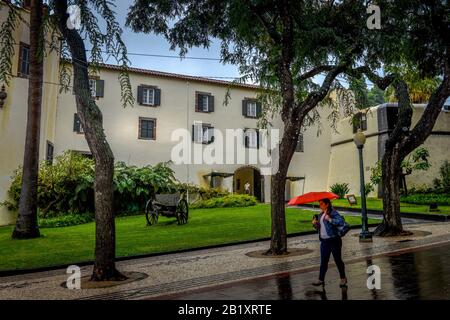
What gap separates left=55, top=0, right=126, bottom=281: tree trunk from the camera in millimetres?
8336

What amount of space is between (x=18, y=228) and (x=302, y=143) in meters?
25.4

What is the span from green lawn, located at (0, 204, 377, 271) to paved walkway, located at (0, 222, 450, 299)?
2.91 feet

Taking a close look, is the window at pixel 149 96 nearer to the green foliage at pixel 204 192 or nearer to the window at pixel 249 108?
the green foliage at pixel 204 192

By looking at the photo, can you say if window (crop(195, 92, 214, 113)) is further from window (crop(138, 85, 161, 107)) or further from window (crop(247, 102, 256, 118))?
window (crop(247, 102, 256, 118))

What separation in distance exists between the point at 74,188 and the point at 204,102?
1375 cm

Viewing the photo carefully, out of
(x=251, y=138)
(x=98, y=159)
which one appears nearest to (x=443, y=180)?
(x=251, y=138)

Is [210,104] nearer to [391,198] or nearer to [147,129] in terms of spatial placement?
[147,129]

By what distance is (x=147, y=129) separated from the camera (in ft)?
98.4

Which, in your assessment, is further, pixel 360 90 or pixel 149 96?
pixel 149 96

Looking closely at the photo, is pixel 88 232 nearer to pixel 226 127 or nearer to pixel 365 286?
pixel 365 286

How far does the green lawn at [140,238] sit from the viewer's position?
10797 mm

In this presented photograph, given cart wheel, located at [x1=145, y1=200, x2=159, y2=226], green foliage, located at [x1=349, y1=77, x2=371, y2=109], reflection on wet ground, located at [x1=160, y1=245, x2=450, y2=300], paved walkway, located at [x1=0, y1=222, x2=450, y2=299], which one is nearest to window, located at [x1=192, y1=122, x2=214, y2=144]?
cart wheel, located at [x1=145, y1=200, x2=159, y2=226]

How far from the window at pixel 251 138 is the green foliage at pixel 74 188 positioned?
10.7 metres

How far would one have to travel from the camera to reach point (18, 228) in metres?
14.3
